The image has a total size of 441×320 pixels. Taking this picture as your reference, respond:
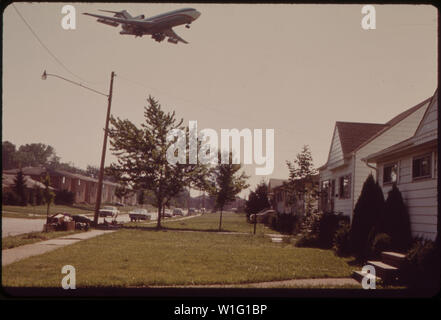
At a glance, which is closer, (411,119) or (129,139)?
(411,119)

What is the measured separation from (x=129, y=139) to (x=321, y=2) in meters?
14.7

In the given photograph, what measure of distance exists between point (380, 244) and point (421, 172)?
2.11m

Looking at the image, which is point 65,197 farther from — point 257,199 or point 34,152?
point 34,152

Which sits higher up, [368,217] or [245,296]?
[368,217]

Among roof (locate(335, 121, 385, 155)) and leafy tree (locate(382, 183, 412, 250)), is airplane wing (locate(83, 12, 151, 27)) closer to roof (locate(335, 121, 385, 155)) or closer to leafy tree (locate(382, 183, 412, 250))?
leafy tree (locate(382, 183, 412, 250))

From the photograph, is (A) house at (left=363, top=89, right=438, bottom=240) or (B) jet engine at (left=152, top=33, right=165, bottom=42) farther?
(A) house at (left=363, top=89, right=438, bottom=240)

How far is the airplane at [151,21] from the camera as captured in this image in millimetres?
4336

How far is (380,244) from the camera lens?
8.80 meters

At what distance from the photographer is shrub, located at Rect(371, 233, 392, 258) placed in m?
8.73

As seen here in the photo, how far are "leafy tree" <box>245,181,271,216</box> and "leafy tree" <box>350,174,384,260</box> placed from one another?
19034 mm

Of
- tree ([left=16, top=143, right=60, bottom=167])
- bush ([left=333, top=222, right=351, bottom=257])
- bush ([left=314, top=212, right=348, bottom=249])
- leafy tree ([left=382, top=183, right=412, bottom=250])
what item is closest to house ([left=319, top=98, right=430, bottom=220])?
bush ([left=314, top=212, right=348, bottom=249])

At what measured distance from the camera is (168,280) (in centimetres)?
630
